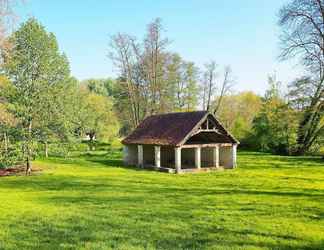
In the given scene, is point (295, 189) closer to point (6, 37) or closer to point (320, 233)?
point (320, 233)

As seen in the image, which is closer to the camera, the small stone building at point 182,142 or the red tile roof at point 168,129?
the small stone building at point 182,142

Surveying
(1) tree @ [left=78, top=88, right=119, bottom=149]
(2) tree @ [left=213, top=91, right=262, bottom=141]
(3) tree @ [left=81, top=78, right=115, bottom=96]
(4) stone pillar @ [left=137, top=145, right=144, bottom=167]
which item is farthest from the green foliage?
(3) tree @ [left=81, top=78, right=115, bottom=96]

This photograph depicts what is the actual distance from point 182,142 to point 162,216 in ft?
47.0

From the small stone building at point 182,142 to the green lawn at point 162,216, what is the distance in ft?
23.7

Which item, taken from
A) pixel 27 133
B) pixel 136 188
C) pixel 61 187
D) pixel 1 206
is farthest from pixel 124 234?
pixel 27 133

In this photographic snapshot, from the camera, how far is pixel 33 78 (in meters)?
23.7

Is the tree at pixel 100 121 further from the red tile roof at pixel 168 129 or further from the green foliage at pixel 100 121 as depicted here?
the red tile roof at pixel 168 129

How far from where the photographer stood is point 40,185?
59.1 feet

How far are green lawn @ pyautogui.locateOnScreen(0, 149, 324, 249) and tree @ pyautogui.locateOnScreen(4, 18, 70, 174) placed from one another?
6.38 m

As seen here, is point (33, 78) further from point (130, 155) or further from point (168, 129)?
point (130, 155)

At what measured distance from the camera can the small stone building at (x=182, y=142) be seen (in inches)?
998

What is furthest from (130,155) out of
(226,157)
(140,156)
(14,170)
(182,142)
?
(14,170)

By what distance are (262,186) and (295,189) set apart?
1532 millimetres

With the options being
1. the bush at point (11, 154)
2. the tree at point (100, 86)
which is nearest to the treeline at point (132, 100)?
the bush at point (11, 154)
